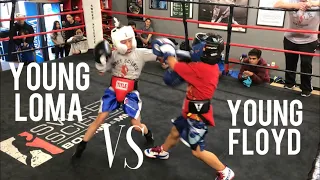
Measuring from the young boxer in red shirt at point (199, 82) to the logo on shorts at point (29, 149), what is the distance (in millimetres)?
948

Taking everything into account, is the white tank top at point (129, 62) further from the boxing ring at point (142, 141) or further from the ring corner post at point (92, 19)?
the ring corner post at point (92, 19)

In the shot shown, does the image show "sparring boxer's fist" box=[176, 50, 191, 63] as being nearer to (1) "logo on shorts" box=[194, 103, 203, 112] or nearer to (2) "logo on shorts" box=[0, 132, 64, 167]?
(1) "logo on shorts" box=[194, 103, 203, 112]

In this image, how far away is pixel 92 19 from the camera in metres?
3.77

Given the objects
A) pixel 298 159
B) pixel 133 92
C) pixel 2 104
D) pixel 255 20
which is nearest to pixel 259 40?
pixel 255 20

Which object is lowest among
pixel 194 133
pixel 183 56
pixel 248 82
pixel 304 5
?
pixel 248 82

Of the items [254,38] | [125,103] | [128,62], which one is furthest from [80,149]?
[254,38]

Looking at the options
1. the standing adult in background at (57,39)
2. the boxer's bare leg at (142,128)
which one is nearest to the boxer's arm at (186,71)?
the boxer's bare leg at (142,128)

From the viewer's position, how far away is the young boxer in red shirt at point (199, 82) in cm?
159

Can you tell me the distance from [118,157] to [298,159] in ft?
4.04

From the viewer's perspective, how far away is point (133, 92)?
2045 mm

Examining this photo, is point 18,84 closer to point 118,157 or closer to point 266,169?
point 118,157

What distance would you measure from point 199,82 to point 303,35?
5.92 feet

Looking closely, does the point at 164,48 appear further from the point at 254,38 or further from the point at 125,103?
the point at 254,38

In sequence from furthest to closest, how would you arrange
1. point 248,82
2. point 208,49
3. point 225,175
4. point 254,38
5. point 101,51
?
Answer: point 254,38
point 248,82
point 101,51
point 225,175
point 208,49
